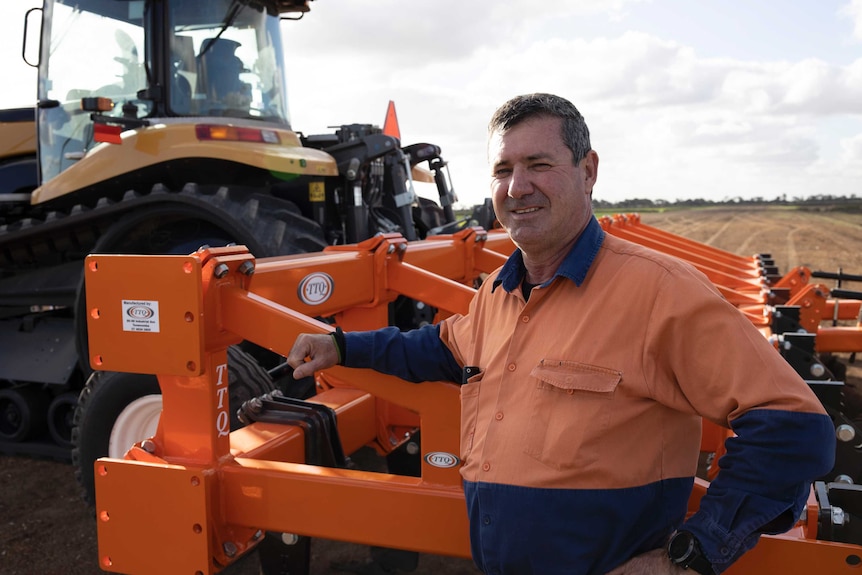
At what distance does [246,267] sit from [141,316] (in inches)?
13.3

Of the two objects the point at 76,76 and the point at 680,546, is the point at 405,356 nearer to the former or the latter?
the point at 680,546

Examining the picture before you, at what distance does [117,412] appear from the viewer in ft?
10.5

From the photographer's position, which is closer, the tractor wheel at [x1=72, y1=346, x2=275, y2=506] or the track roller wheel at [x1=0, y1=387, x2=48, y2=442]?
the tractor wheel at [x1=72, y1=346, x2=275, y2=506]

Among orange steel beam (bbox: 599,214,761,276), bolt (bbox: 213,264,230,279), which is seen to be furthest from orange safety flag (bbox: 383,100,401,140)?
bolt (bbox: 213,264,230,279)

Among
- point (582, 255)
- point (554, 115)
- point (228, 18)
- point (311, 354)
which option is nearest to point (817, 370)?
point (582, 255)

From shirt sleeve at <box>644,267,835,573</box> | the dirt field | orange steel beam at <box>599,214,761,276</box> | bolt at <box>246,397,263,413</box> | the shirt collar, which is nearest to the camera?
shirt sleeve at <box>644,267,835,573</box>

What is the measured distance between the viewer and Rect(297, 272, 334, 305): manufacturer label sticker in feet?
9.39

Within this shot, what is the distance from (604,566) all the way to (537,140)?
0.95 meters

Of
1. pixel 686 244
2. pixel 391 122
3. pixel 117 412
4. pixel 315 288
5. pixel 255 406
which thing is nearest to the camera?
pixel 255 406

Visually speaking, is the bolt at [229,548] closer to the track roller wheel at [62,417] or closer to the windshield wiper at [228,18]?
the track roller wheel at [62,417]

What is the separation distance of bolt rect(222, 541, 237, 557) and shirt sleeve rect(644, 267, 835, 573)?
141cm

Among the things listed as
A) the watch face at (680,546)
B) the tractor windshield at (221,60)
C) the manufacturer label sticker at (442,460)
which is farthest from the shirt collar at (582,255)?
the tractor windshield at (221,60)

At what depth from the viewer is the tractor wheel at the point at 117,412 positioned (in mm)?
3131

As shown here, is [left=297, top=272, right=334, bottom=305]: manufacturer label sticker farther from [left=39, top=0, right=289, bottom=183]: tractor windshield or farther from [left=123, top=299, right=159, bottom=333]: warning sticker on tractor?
[left=39, top=0, right=289, bottom=183]: tractor windshield
